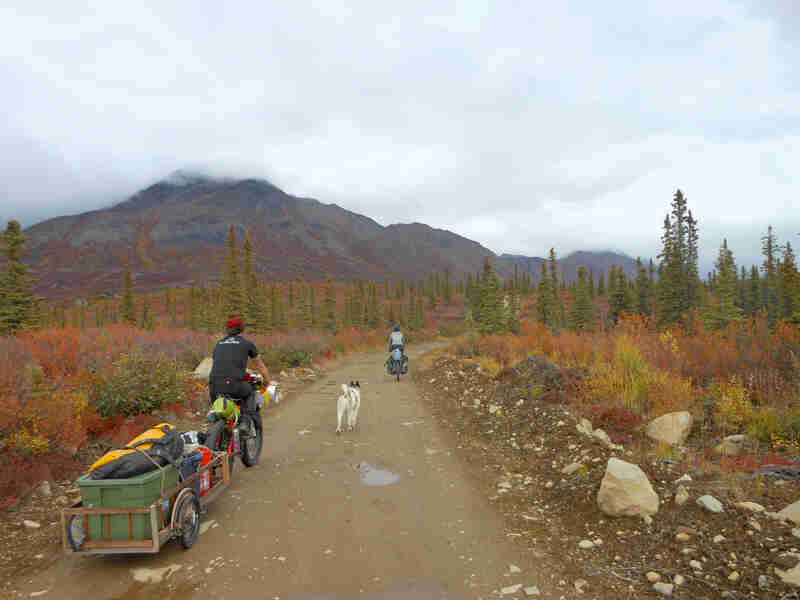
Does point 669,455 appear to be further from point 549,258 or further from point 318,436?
point 549,258

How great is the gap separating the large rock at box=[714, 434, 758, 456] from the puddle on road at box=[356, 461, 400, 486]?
4576 mm

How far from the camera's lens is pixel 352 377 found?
63.7ft

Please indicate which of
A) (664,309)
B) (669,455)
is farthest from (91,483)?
(664,309)

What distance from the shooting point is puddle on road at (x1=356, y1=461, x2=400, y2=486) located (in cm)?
651

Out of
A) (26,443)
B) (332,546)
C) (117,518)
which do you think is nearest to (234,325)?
(26,443)

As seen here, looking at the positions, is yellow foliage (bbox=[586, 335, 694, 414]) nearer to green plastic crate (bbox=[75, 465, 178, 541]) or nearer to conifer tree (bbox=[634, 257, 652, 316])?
green plastic crate (bbox=[75, 465, 178, 541])

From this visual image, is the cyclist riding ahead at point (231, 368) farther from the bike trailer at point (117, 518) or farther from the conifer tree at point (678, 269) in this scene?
the conifer tree at point (678, 269)

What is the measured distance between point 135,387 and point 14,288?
20254 millimetres

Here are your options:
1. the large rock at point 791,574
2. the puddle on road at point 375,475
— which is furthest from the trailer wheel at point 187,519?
the large rock at point 791,574

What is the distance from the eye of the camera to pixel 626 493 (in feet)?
15.9

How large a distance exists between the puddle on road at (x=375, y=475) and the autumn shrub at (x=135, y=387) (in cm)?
460

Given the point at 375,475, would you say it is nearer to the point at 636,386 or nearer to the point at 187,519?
the point at 187,519

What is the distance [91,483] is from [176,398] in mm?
5871

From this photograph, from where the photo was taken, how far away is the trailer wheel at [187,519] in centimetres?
440
